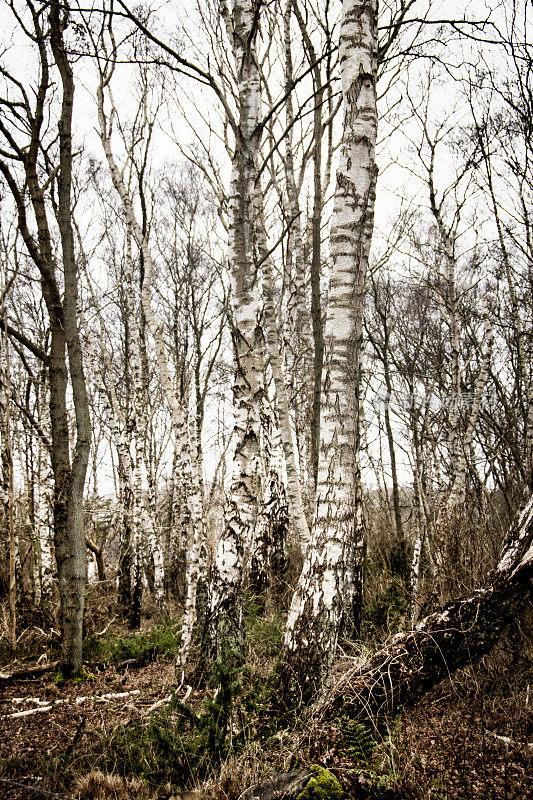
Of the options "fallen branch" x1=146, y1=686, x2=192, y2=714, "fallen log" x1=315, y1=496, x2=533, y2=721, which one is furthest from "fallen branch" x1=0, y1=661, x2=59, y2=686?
"fallen log" x1=315, y1=496, x2=533, y2=721

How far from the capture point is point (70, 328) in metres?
4.42

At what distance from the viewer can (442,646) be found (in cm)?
263

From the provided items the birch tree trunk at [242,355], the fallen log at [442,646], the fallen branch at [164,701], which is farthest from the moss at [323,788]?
the birch tree trunk at [242,355]

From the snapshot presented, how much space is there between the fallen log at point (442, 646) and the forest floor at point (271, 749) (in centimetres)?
13

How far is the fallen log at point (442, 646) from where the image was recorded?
2.56m

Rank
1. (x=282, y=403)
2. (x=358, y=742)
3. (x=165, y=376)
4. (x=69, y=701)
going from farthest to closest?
(x=282, y=403) < (x=165, y=376) < (x=69, y=701) < (x=358, y=742)

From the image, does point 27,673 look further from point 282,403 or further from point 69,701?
point 282,403

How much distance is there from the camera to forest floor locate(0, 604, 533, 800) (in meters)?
2.23

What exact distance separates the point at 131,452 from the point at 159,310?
7.25m

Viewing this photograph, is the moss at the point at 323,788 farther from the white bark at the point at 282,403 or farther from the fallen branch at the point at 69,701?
the white bark at the point at 282,403

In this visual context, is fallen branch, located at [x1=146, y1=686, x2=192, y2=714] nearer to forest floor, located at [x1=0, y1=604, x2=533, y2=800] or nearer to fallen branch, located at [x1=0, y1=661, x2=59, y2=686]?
forest floor, located at [x1=0, y1=604, x2=533, y2=800]

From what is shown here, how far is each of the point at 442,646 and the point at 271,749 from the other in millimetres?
1081

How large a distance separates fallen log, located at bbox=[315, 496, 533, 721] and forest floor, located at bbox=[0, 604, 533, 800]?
129mm

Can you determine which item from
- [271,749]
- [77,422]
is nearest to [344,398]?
[271,749]
